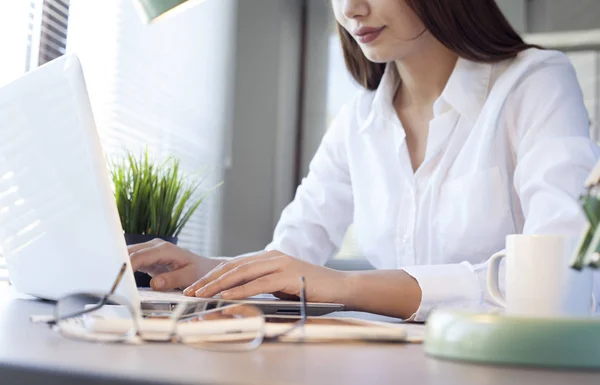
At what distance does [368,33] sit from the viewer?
1396 millimetres

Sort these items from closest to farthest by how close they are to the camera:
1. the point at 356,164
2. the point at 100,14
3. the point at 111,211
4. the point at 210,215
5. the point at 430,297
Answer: the point at 111,211, the point at 430,297, the point at 356,164, the point at 100,14, the point at 210,215

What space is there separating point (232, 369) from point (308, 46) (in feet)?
9.30


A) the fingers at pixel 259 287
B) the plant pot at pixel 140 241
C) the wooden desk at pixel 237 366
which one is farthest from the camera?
the plant pot at pixel 140 241

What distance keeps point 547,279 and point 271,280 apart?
33 cm

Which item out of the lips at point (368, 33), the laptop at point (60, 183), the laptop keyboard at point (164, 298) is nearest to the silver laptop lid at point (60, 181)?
the laptop at point (60, 183)

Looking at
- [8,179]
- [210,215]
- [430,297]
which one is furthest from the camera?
[210,215]

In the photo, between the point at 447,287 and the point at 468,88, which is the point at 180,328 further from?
the point at 468,88

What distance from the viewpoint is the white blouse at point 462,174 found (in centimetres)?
114

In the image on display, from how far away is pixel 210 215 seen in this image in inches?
110

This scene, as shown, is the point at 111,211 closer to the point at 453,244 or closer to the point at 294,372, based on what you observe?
the point at 294,372

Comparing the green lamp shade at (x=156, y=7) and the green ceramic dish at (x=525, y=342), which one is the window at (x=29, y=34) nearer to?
the green lamp shade at (x=156, y=7)

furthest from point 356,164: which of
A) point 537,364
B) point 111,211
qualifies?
point 537,364

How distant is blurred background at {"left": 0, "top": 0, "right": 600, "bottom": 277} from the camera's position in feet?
8.40

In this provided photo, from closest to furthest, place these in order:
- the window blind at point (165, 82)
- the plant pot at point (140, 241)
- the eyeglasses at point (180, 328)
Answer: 1. the eyeglasses at point (180, 328)
2. the plant pot at point (140, 241)
3. the window blind at point (165, 82)
